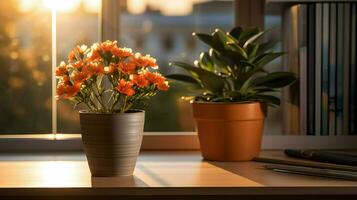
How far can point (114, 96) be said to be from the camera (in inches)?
67.9

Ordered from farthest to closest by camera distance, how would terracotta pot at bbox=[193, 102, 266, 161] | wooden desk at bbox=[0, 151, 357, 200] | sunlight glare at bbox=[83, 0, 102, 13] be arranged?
sunlight glare at bbox=[83, 0, 102, 13], terracotta pot at bbox=[193, 102, 266, 161], wooden desk at bbox=[0, 151, 357, 200]

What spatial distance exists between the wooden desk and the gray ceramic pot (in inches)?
1.7

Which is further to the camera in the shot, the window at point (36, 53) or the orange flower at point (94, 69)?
the window at point (36, 53)

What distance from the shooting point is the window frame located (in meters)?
2.17

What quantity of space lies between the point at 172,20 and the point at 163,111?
1.07 feet

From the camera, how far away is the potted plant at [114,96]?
166cm

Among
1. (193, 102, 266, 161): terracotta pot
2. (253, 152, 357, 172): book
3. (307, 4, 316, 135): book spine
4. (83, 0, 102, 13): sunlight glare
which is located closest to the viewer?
(253, 152, 357, 172): book

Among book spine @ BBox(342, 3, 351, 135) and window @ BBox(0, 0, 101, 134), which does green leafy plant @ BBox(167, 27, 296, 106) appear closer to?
book spine @ BBox(342, 3, 351, 135)

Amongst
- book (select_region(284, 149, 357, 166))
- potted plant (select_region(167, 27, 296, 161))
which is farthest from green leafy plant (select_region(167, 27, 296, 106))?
book (select_region(284, 149, 357, 166))

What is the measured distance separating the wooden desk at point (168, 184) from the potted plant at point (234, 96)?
13 cm

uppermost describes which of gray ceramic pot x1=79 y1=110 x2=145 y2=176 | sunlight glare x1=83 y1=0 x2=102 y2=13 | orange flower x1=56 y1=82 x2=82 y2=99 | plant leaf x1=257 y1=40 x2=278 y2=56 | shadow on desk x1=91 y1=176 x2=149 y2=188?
sunlight glare x1=83 y1=0 x2=102 y2=13

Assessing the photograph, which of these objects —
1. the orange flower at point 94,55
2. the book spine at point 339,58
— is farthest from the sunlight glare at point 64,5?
the book spine at point 339,58

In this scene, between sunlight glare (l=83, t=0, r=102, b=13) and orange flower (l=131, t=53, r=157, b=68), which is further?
sunlight glare (l=83, t=0, r=102, b=13)

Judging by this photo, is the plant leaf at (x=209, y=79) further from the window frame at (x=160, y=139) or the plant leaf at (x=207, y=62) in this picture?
the window frame at (x=160, y=139)
